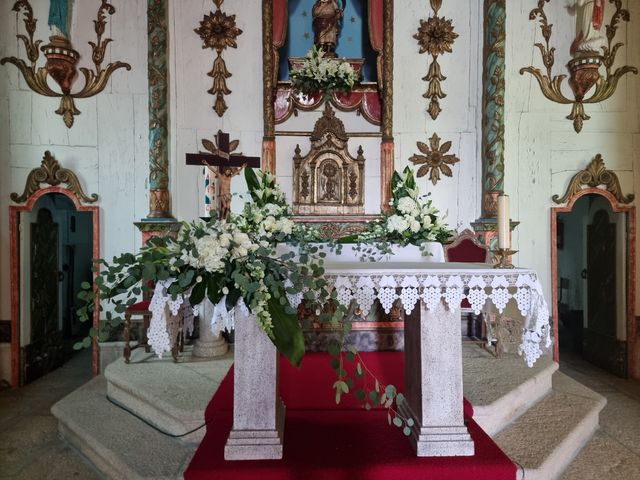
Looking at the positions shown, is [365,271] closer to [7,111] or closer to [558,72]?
[558,72]

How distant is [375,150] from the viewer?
5715mm

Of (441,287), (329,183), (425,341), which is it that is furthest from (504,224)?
(329,183)

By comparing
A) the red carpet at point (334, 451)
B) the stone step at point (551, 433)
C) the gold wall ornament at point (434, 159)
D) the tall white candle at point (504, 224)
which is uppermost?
the gold wall ornament at point (434, 159)

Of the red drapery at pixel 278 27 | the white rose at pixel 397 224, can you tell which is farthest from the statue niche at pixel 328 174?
the white rose at pixel 397 224

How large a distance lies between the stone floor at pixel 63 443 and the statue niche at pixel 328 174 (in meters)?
3.53

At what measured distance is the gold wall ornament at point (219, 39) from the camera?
5.57m

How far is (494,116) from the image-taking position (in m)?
5.37

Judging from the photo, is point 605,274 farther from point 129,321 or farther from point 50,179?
point 50,179

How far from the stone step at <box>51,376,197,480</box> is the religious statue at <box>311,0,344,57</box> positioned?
16.1 ft

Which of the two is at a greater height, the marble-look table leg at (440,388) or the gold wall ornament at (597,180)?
the gold wall ornament at (597,180)

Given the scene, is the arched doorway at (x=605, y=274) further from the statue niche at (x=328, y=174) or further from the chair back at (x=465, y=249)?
the statue niche at (x=328, y=174)

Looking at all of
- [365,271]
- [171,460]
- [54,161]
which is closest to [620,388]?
[365,271]

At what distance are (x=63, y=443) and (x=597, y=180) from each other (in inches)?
259

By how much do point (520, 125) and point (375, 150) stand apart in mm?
1965
